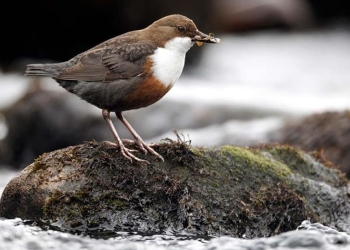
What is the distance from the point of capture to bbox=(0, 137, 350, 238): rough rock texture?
15.3 feet

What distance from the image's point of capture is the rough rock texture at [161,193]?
4.67 meters

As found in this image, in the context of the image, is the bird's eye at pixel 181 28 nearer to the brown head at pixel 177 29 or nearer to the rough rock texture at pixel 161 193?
the brown head at pixel 177 29

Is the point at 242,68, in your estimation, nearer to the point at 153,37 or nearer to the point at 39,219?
the point at 153,37

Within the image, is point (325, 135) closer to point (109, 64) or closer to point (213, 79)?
point (109, 64)

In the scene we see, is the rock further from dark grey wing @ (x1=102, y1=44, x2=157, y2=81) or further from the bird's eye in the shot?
dark grey wing @ (x1=102, y1=44, x2=157, y2=81)

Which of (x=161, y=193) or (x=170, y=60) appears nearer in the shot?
(x=161, y=193)

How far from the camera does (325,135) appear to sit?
26.5 feet

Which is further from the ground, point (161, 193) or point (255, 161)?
point (255, 161)

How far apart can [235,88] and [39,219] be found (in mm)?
8679

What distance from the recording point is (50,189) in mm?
4676

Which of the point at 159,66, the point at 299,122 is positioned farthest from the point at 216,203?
the point at 299,122

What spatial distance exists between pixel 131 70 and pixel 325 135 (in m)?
3.66

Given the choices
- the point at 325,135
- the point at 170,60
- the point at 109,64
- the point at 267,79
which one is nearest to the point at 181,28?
the point at 170,60

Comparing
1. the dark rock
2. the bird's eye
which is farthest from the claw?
the dark rock
